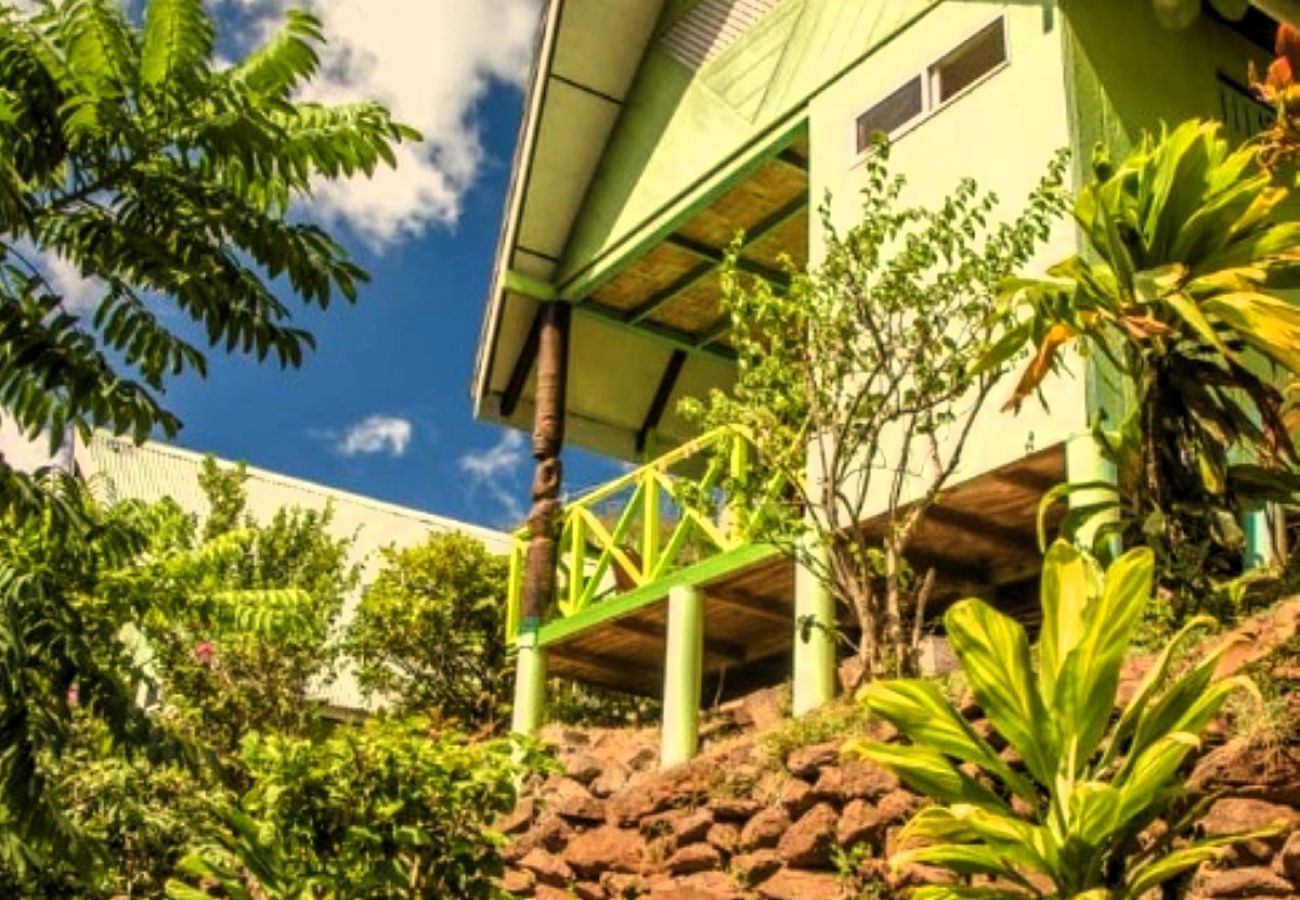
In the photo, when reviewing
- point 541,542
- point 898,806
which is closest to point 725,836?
point 898,806

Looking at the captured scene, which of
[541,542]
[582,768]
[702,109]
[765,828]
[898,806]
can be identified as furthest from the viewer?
[702,109]

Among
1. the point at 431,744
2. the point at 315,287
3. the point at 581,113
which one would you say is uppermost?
the point at 581,113

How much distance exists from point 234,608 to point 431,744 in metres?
1.40

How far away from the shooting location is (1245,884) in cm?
704

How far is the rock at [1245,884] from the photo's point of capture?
6938 millimetres

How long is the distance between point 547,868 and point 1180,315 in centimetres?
564

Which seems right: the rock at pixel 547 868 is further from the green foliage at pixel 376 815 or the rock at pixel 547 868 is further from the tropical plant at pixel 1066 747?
the tropical plant at pixel 1066 747

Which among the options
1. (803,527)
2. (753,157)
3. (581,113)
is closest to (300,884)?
(803,527)

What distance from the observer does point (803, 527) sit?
11.0 m

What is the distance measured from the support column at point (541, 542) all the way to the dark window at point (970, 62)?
4.90 m

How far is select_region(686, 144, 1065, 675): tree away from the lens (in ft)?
35.1

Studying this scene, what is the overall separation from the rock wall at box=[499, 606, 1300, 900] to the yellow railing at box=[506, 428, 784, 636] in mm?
1598

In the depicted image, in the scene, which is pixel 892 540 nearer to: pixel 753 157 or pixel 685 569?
pixel 685 569

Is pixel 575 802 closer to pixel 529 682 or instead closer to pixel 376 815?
pixel 376 815
